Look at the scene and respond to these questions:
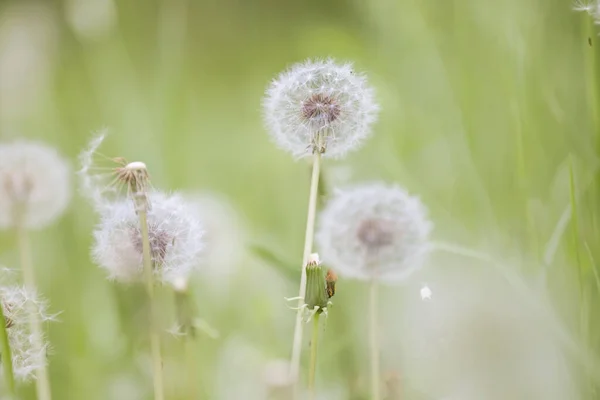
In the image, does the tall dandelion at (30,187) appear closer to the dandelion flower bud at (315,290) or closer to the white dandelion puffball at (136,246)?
the white dandelion puffball at (136,246)

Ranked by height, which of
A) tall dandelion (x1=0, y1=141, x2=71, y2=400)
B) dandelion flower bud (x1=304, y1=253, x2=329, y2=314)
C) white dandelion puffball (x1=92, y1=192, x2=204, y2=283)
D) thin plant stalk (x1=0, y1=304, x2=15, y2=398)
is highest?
tall dandelion (x1=0, y1=141, x2=71, y2=400)

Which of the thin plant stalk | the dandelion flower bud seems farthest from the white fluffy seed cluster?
the dandelion flower bud

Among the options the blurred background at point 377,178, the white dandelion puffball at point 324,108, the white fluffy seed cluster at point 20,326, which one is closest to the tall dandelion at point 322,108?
the white dandelion puffball at point 324,108

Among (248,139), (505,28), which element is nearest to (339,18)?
(248,139)

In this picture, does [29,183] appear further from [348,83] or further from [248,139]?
[248,139]

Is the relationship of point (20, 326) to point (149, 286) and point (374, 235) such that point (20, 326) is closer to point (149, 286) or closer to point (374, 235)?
point (149, 286)

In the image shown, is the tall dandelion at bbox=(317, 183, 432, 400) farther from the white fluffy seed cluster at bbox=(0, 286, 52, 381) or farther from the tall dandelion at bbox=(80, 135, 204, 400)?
the white fluffy seed cluster at bbox=(0, 286, 52, 381)
